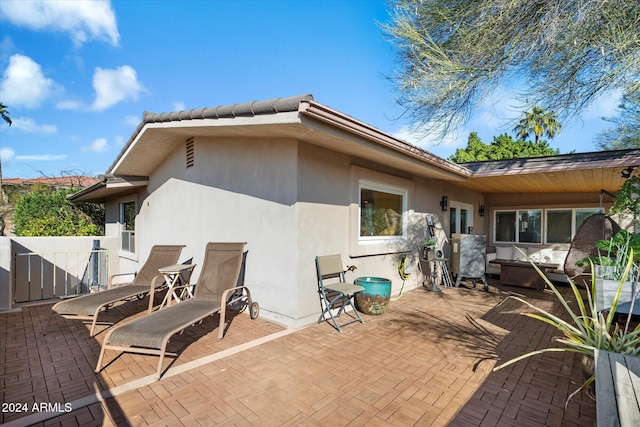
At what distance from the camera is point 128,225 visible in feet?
35.5

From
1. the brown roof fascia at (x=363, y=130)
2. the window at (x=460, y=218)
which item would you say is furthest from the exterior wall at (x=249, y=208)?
the window at (x=460, y=218)

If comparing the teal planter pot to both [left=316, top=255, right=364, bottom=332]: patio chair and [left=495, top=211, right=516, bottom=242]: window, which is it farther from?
[left=495, top=211, right=516, bottom=242]: window

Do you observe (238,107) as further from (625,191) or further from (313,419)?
(625,191)

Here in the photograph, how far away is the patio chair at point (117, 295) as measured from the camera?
4.38 m

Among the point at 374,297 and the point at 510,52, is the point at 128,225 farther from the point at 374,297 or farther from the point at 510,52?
the point at 510,52

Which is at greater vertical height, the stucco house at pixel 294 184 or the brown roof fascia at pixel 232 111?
the brown roof fascia at pixel 232 111

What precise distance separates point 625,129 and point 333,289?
27.1 ft

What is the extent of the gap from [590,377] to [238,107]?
16.5 ft

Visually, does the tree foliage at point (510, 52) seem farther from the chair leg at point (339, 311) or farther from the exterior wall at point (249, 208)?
the chair leg at point (339, 311)

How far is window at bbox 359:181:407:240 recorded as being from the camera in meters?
6.48

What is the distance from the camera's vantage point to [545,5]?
457 cm

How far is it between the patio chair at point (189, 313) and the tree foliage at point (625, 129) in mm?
7124

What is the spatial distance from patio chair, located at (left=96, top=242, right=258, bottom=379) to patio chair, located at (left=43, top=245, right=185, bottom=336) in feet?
2.47

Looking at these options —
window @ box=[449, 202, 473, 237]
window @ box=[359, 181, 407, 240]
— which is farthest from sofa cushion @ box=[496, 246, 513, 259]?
window @ box=[359, 181, 407, 240]
